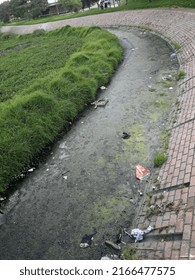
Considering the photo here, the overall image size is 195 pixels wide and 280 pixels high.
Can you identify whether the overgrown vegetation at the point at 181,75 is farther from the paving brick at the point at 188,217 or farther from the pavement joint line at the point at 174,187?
the paving brick at the point at 188,217

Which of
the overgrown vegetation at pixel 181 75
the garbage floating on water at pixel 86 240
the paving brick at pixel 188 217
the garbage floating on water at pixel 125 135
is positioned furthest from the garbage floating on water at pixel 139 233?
the overgrown vegetation at pixel 181 75

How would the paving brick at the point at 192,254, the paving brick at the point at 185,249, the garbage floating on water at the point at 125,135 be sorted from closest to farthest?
the paving brick at the point at 192,254, the paving brick at the point at 185,249, the garbage floating on water at the point at 125,135

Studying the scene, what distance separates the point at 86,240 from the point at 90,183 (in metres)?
1.60

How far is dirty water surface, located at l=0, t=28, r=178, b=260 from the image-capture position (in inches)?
213

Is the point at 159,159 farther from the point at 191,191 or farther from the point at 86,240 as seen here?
the point at 86,240

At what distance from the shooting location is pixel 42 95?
365 inches

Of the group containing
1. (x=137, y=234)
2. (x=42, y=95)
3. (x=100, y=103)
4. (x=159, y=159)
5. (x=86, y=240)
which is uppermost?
(x=42, y=95)

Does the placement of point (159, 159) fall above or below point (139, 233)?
above

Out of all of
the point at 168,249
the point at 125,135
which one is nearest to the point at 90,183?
the point at 125,135

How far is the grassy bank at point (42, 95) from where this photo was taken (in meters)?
7.71

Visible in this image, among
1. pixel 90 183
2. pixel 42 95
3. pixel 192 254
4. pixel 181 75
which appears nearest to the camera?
pixel 192 254

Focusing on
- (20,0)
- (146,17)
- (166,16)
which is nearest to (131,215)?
(166,16)

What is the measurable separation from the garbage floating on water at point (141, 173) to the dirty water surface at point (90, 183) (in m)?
0.12

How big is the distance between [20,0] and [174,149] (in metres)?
54.5
